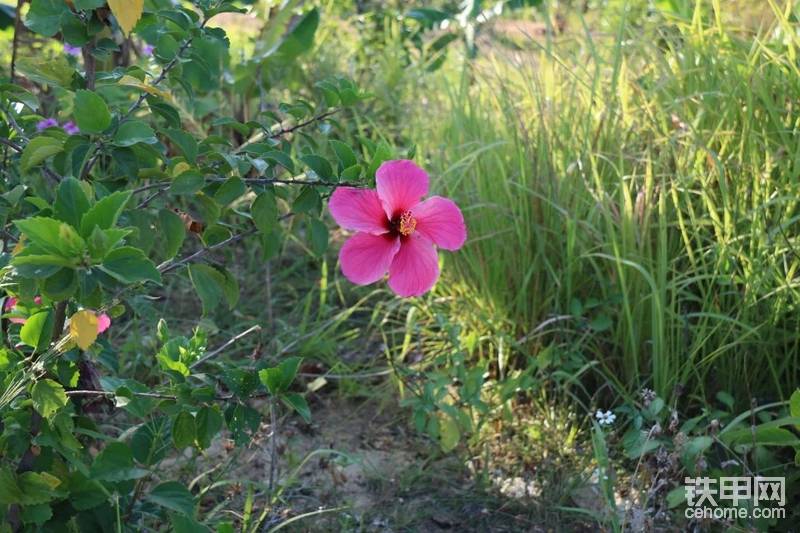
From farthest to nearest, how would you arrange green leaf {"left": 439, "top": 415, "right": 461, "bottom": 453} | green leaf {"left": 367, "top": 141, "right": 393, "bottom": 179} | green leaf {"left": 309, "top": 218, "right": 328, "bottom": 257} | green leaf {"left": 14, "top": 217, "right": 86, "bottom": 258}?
green leaf {"left": 439, "top": 415, "right": 461, "bottom": 453} → green leaf {"left": 309, "top": 218, "right": 328, "bottom": 257} → green leaf {"left": 367, "top": 141, "right": 393, "bottom": 179} → green leaf {"left": 14, "top": 217, "right": 86, "bottom": 258}

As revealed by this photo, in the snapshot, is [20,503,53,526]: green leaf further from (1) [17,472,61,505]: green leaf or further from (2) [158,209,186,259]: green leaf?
(2) [158,209,186,259]: green leaf

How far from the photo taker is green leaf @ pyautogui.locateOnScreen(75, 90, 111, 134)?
4.13 ft

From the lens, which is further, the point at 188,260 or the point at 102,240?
the point at 188,260

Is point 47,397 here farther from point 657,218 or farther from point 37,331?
point 657,218

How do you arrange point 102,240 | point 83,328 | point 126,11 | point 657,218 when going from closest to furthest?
point 102,240 → point 83,328 → point 126,11 → point 657,218

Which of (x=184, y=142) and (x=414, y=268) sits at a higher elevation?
(x=184, y=142)

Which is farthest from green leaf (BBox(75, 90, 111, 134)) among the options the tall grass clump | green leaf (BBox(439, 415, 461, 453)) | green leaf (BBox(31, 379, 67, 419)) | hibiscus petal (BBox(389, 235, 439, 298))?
the tall grass clump

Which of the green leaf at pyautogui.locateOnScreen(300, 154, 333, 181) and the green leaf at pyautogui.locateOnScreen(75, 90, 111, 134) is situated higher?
the green leaf at pyautogui.locateOnScreen(75, 90, 111, 134)

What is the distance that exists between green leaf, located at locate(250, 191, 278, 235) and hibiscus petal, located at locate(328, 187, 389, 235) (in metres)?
0.13

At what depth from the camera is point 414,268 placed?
4.50 ft

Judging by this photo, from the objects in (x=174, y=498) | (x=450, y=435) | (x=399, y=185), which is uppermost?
(x=399, y=185)

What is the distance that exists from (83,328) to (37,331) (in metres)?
0.17

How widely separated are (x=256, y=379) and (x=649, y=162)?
107 centimetres

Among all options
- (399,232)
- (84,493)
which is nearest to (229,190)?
(399,232)
